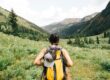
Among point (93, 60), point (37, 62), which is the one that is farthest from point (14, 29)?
point (37, 62)

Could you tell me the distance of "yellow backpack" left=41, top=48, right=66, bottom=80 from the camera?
846cm

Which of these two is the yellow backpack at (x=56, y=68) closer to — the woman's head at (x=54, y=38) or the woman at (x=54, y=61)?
the woman at (x=54, y=61)

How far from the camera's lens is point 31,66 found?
57.9 ft

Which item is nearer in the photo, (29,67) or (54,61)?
(54,61)

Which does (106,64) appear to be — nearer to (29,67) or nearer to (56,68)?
(29,67)

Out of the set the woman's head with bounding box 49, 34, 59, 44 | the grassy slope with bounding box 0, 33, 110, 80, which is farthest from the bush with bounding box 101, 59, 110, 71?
the woman's head with bounding box 49, 34, 59, 44

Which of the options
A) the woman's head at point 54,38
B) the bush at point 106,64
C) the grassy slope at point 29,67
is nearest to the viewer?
the woman's head at point 54,38

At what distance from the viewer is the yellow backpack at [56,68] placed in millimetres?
8465

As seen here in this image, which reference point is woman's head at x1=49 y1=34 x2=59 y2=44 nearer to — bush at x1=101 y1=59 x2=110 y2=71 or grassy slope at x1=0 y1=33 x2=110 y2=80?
grassy slope at x1=0 y1=33 x2=110 y2=80

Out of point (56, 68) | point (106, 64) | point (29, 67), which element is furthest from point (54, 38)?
point (106, 64)

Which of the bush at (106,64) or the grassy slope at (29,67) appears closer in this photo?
the grassy slope at (29,67)

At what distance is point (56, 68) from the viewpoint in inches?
334

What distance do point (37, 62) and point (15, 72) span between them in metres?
7.50

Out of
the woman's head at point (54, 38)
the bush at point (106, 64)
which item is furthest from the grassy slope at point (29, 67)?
the woman's head at point (54, 38)
